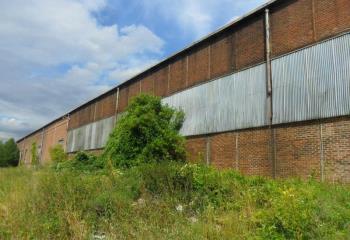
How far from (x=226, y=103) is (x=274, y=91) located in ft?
10.7

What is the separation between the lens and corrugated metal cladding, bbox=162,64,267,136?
659 inches

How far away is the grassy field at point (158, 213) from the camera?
5934 mm

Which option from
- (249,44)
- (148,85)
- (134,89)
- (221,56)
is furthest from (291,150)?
(134,89)

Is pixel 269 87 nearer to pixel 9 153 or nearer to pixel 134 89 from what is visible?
pixel 134 89

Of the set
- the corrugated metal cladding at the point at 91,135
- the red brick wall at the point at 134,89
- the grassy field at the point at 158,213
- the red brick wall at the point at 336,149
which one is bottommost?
the grassy field at the point at 158,213

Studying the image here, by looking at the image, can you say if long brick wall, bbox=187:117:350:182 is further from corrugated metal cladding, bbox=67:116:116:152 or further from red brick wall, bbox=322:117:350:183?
corrugated metal cladding, bbox=67:116:116:152

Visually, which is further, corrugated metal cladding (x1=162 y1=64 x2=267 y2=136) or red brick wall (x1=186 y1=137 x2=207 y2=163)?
red brick wall (x1=186 y1=137 x2=207 y2=163)

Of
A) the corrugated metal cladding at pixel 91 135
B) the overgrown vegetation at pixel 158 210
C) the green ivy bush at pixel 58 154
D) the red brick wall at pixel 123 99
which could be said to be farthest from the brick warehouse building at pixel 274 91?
the green ivy bush at pixel 58 154

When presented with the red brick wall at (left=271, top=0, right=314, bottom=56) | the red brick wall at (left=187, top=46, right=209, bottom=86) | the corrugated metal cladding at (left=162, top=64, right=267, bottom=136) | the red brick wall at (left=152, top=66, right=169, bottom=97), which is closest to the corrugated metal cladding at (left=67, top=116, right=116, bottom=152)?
the red brick wall at (left=152, top=66, right=169, bottom=97)

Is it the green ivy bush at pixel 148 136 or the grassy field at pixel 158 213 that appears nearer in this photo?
the grassy field at pixel 158 213

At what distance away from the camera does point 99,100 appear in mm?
37062

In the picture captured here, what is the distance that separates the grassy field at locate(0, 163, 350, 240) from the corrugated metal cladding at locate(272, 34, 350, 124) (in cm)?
565

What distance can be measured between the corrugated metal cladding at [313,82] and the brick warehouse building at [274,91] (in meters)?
0.04

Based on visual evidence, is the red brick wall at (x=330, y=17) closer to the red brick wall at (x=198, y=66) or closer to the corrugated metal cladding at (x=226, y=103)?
the corrugated metal cladding at (x=226, y=103)
